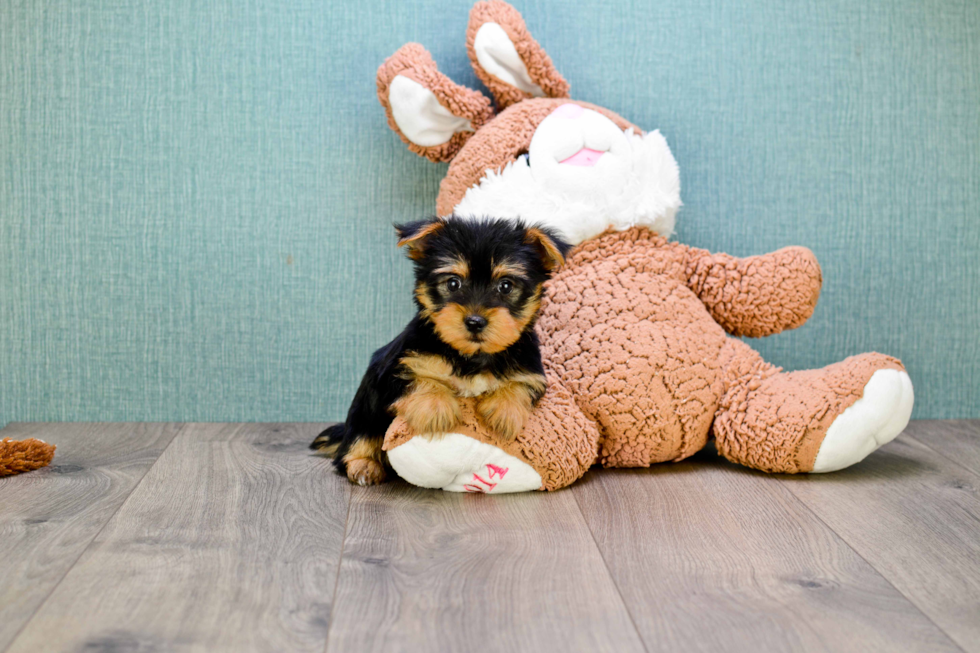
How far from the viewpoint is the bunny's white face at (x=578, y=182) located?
7.29 feet

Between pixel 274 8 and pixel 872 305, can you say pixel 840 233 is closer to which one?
pixel 872 305

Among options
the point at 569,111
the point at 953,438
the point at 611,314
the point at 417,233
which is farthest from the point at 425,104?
the point at 953,438

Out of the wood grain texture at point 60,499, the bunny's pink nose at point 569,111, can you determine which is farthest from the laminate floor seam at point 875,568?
the wood grain texture at point 60,499

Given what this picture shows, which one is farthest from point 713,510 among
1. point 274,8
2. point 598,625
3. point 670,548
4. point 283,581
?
point 274,8

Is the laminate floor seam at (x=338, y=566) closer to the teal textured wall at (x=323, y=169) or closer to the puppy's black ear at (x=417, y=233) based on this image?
the puppy's black ear at (x=417, y=233)

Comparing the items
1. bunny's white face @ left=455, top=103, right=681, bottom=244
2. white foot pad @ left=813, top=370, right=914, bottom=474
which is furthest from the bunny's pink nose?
white foot pad @ left=813, top=370, right=914, bottom=474

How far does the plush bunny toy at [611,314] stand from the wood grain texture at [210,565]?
1.08 ft

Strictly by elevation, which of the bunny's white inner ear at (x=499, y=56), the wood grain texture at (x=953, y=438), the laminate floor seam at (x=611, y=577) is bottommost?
the laminate floor seam at (x=611, y=577)

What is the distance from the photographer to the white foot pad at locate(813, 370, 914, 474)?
83.0 inches

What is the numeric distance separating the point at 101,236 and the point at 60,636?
5.27 feet

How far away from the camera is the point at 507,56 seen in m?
2.38

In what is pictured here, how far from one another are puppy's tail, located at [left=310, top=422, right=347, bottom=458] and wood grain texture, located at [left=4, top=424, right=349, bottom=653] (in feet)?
0.22

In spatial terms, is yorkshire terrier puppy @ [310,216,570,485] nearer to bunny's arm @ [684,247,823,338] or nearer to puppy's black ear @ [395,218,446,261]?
puppy's black ear @ [395,218,446,261]

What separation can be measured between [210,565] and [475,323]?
2.35ft
